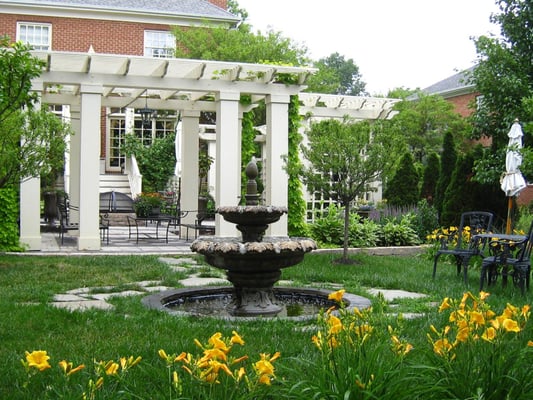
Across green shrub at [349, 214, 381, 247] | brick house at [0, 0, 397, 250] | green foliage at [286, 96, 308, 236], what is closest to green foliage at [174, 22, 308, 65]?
brick house at [0, 0, 397, 250]

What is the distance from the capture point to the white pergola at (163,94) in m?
12.2

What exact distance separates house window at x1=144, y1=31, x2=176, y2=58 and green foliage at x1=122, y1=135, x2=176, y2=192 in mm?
4005

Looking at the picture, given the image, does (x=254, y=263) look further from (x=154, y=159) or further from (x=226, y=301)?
(x=154, y=159)

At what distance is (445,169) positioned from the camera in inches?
725

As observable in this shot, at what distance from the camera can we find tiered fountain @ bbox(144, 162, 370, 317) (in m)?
6.56

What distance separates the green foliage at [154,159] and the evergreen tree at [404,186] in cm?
843

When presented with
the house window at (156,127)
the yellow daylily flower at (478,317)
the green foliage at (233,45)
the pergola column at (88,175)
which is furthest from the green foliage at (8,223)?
the house window at (156,127)

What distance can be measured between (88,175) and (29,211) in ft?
3.90

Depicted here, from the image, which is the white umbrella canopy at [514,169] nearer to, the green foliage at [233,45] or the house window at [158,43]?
the green foliage at [233,45]

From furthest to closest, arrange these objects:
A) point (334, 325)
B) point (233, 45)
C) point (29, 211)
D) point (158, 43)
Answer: point (158, 43) → point (233, 45) → point (29, 211) → point (334, 325)

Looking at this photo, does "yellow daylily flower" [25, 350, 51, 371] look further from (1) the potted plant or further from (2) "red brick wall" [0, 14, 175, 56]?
(2) "red brick wall" [0, 14, 175, 56]

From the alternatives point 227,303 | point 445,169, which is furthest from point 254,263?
point 445,169

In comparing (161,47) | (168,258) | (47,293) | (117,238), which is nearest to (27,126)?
(168,258)

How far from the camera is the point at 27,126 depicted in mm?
10633
